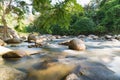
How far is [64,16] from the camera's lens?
10008mm

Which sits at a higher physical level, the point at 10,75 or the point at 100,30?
the point at 10,75

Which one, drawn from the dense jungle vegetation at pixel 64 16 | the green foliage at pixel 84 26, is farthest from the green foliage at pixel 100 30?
the green foliage at pixel 84 26

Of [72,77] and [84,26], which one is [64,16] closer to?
[72,77]

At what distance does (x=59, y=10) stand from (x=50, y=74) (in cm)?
561

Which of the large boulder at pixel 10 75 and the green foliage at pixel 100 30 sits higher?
the large boulder at pixel 10 75

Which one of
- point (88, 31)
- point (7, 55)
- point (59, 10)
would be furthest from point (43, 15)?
point (88, 31)

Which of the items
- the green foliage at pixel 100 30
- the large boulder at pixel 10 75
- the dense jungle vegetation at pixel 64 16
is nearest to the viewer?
the large boulder at pixel 10 75

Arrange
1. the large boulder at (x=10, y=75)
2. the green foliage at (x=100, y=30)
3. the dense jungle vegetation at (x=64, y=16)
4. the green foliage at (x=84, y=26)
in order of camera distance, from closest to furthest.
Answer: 1. the large boulder at (x=10, y=75)
2. the dense jungle vegetation at (x=64, y=16)
3. the green foliage at (x=100, y=30)
4. the green foliage at (x=84, y=26)

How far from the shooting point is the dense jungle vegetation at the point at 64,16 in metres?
10.5

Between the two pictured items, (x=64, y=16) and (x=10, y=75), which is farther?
(x=64, y=16)

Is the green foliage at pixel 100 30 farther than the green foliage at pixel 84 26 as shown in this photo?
No

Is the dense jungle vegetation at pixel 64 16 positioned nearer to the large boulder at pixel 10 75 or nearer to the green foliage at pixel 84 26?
the green foliage at pixel 84 26

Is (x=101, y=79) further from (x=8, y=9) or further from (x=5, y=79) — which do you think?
(x=8, y=9)

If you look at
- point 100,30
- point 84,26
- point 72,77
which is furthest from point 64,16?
point 84,26
